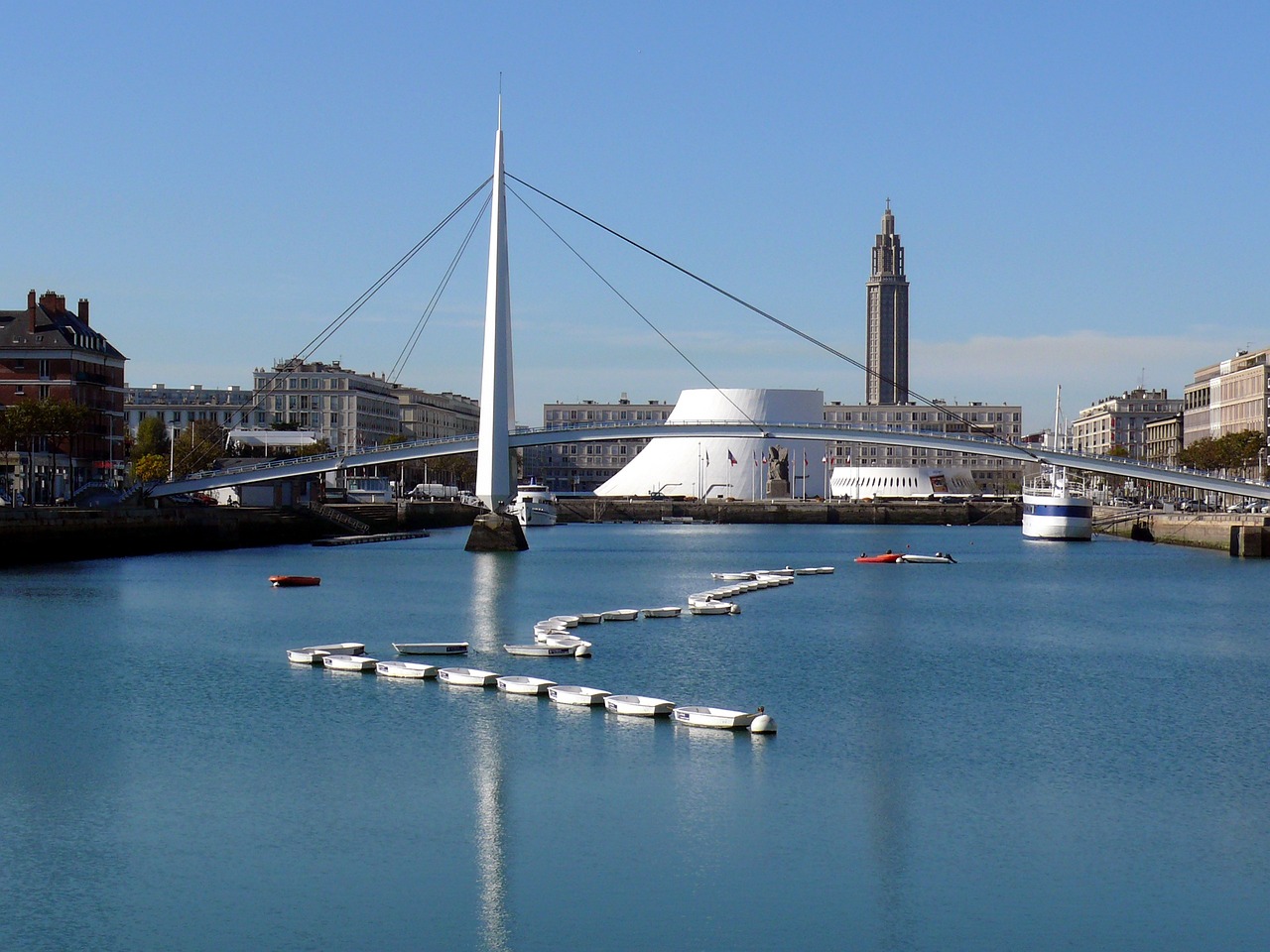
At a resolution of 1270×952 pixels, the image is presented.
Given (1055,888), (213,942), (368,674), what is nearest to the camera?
(213,942)

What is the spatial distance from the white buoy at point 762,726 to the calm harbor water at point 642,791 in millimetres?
260

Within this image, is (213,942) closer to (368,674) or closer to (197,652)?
(368,674)

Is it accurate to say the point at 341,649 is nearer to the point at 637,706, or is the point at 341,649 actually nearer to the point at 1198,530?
the point at 637,706

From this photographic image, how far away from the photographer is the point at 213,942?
37.3 feet

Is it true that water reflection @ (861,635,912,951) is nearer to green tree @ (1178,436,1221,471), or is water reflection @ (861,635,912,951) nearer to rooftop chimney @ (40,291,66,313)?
rooftop chimney @ (40,291,66,313)

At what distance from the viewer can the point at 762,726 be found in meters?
19.0

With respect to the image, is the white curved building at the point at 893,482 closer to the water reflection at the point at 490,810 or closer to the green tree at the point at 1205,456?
the green tree at the point at 1205,456

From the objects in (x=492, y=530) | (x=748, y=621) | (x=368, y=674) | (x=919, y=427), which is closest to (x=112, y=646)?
(x=368, y=674)

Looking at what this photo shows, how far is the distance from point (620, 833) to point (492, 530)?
40.0m

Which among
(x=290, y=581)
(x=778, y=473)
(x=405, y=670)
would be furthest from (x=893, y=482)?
(x=405, y=670)

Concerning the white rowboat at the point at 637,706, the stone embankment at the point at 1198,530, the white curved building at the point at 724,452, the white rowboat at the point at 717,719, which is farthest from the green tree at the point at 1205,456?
the white rowboat at the point at 717,719

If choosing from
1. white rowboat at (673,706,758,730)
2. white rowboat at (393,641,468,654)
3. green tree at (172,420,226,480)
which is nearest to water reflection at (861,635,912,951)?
white rowboat at (673,706,758,730)

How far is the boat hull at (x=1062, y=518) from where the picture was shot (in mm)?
71188

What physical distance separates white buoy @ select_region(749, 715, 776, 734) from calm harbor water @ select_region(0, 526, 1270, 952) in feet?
0.85
